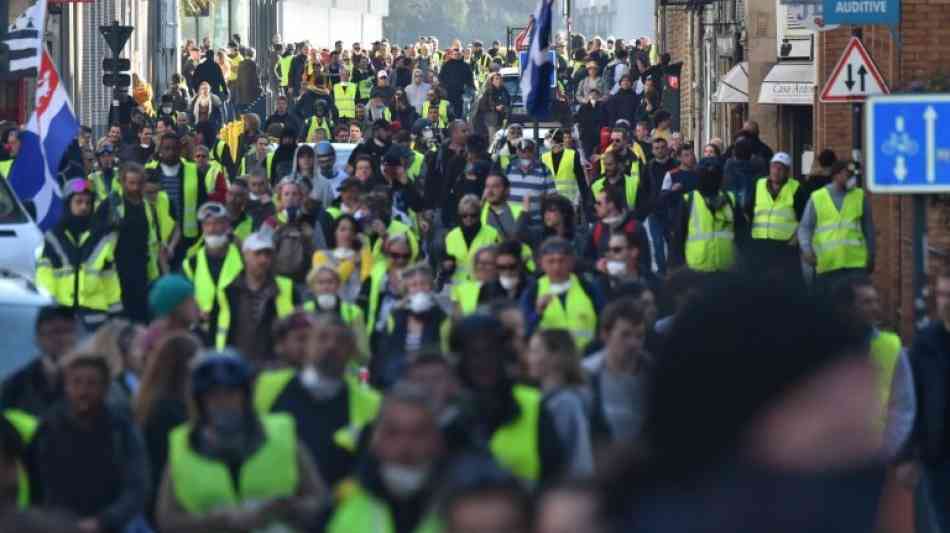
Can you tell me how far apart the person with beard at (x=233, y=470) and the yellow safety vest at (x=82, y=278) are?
27.6 ft

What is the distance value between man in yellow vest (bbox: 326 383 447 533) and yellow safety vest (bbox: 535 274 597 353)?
18.1 ft

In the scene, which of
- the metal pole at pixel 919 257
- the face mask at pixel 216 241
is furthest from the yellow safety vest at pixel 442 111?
the metal pole at pixel 919 257

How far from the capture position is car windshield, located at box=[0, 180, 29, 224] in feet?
56.1

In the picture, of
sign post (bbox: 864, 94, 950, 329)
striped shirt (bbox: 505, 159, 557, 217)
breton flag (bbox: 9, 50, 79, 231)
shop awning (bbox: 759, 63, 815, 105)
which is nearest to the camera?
sign post (bbox: 864, 94, 950, 329)

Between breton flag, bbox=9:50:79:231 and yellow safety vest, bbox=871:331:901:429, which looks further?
breton flag, bbox=9:50:79:231

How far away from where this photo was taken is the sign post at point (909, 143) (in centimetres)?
1123

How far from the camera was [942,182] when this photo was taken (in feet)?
36.8

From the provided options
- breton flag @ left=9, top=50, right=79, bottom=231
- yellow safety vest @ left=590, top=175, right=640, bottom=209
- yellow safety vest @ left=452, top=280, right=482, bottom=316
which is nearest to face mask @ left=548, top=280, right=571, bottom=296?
yellow safety vest @ left=452, top=280, right=482, bottom=316

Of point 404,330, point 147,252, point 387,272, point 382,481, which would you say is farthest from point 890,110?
point 147,252

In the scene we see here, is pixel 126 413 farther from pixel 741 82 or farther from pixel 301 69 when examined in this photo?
pixel 301 69

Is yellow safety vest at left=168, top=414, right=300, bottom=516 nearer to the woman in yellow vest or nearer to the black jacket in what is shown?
the black jacket

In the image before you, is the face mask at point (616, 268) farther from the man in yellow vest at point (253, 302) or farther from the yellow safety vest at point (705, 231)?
the yellow safety vest at point (705, 231)

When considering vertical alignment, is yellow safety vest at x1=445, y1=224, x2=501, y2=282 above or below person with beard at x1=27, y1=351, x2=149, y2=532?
above

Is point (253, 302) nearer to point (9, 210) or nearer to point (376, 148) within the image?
point (9, 210)
